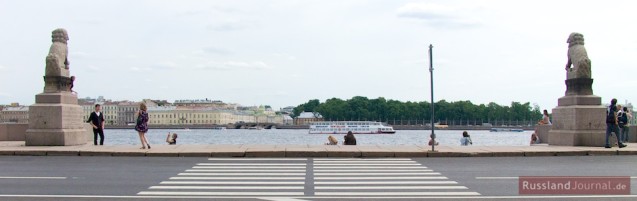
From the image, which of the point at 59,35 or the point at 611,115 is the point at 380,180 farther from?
the point at 59,35

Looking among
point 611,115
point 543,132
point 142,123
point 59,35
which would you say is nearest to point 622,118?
point 611,115

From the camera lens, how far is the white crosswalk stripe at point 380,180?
1200 cm

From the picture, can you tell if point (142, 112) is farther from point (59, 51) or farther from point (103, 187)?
point (103, 187)

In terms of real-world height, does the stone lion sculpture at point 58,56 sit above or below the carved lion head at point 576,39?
below

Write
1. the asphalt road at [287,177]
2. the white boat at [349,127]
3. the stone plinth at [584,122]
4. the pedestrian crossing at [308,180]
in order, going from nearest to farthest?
the asphalt road at [287,177]
the pedestrian crossing at [308,180]
the stone plinth at [584,122]
the white boat at [349,127]

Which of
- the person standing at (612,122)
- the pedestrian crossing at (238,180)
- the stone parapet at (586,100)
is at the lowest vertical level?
the pedestrian crossing at (238,180)

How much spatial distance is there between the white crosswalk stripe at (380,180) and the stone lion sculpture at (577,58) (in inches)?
323

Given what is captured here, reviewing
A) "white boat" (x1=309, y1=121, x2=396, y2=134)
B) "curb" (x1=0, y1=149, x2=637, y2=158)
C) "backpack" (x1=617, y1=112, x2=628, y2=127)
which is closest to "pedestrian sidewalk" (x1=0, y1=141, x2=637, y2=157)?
"curb" (x1=0, y1=149, x2=637, y2=158)

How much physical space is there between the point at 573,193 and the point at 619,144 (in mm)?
11032

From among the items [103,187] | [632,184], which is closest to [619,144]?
[632,184]

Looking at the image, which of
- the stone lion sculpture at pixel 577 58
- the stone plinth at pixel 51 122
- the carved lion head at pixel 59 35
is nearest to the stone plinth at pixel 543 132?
the stone lion sculpture at pixel 577 58

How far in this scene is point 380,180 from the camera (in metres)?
13.8

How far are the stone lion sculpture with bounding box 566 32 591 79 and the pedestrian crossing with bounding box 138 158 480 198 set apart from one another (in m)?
7.99

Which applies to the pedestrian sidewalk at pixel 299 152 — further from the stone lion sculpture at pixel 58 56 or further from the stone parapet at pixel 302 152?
the stone lion sculpture at pixel 58 56
